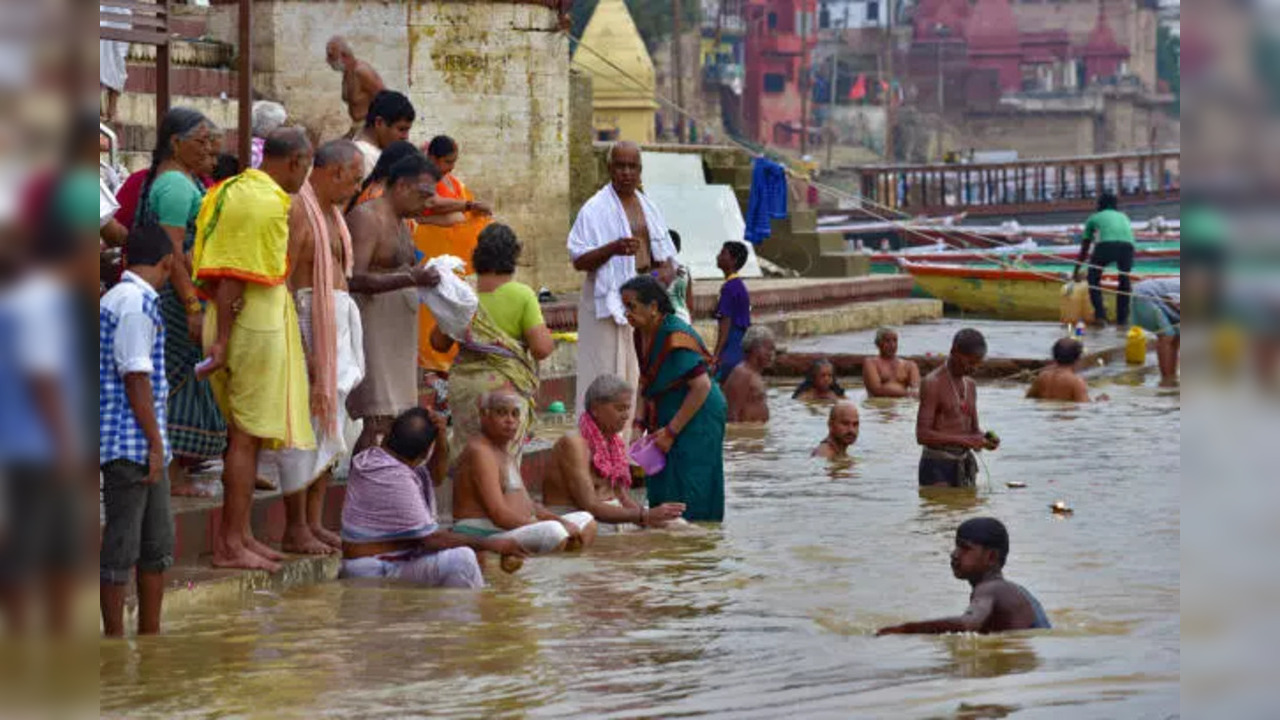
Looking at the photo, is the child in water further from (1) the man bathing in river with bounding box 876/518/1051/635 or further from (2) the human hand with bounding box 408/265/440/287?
(1) the man bathing in river with bounding box 876/518/1051/635

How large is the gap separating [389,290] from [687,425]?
165 centimetres

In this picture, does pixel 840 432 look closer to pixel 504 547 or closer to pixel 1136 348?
pixel 504 547

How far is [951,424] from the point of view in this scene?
10172 millimetres

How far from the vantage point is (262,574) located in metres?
7.00

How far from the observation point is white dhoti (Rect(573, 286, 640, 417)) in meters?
9.70

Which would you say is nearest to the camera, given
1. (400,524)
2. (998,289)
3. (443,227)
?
(400,524)

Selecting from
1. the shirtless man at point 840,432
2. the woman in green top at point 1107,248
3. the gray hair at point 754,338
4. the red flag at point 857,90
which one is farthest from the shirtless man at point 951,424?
the red flag at point 857,90

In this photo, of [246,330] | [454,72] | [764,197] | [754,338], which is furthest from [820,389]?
[246,330]

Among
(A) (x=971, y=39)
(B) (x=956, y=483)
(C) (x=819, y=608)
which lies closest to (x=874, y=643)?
(C) (x=819, y=608)

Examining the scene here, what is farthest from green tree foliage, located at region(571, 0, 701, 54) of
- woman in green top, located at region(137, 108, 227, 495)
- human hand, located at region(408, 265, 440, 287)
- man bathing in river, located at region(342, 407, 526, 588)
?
man bathing in river, located at region(342, 407, 526, 588)

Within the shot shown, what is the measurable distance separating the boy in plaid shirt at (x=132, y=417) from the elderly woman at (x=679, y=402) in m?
3.29

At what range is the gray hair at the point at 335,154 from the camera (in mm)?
7391

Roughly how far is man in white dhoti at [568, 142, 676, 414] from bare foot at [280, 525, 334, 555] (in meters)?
2.39

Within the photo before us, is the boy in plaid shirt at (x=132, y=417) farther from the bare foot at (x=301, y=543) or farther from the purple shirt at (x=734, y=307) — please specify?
the purple shirt at (x=734, y=307)
